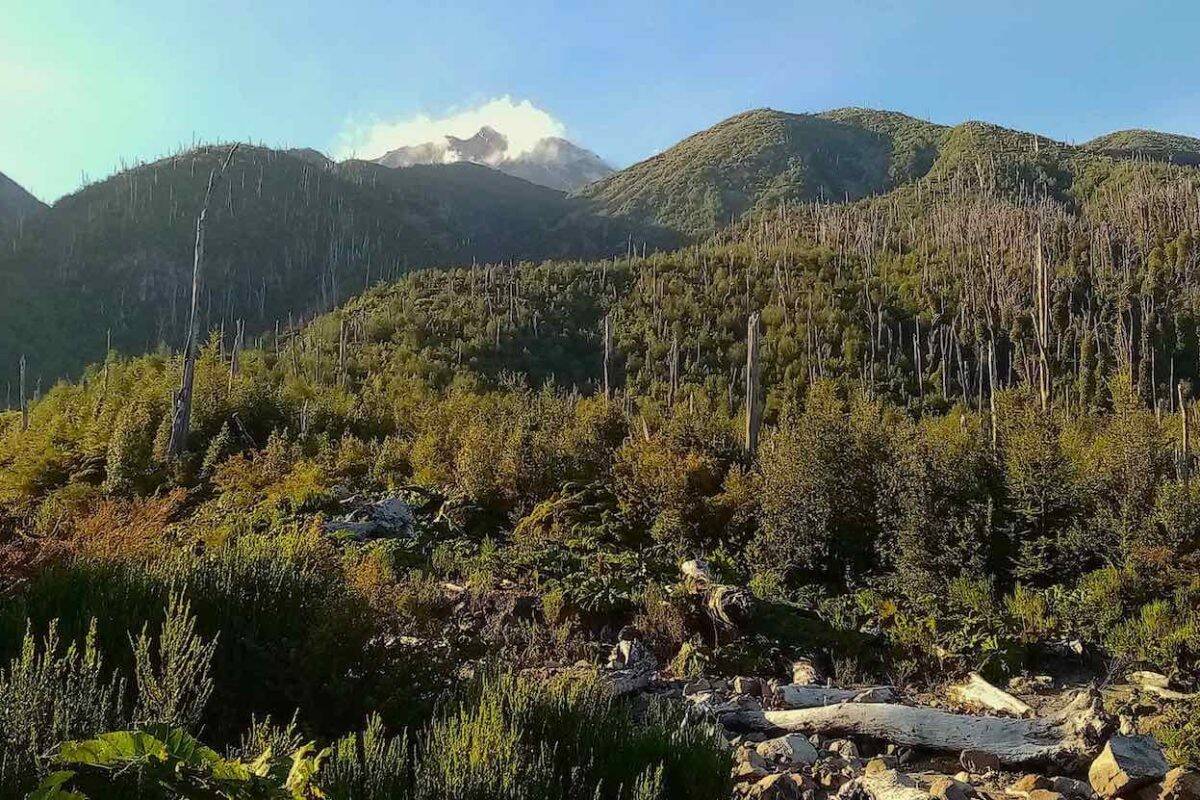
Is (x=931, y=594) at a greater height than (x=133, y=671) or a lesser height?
lesser

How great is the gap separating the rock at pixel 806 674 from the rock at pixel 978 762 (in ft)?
5.38

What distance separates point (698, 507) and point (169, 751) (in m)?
10.7

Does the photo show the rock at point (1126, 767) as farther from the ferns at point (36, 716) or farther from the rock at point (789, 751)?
the ferns at point (36, 716)

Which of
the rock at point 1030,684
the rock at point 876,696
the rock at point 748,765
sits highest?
the rock at point 748,765

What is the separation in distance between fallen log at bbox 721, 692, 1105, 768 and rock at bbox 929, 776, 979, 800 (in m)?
0.72

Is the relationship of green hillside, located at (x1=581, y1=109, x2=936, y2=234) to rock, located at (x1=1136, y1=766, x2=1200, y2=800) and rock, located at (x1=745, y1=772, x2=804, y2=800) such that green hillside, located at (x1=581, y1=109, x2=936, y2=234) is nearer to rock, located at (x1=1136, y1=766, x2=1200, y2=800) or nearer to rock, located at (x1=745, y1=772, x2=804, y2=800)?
rock, located at (x1=1136, y1=766, x2=1200, y2=800)

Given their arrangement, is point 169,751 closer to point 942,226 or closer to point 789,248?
point 789,248

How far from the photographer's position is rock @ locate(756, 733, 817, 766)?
4.73 metres

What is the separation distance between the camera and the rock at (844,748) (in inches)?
194

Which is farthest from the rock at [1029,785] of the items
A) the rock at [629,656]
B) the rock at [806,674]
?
the rock at [629,656]

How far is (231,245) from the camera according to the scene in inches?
3275

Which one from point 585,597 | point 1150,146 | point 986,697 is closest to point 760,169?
point 1150,146

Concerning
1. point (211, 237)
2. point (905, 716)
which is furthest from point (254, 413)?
point (211, 237)

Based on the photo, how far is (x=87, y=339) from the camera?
6238cm
